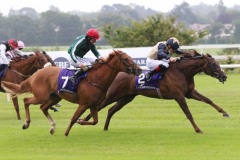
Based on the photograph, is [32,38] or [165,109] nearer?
[165,109]

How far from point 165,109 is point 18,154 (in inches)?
302

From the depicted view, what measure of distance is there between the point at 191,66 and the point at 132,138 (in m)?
2.21

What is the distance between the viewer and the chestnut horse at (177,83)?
1547 centimetres

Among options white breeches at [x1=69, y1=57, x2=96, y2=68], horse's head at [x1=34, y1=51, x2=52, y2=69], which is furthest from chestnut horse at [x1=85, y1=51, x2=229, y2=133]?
→ horse's head at [x1=34, y1=51, x2=52, y2=69]

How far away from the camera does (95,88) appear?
1440cm

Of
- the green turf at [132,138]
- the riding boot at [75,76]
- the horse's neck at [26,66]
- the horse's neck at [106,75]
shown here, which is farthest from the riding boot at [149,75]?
the horse's neck at [26,66]

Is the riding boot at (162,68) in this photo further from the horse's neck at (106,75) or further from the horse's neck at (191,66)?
the horse's neck at (106,75)

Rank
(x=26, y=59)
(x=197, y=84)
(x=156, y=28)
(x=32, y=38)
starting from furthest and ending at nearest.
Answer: (x=32, y=38) → (x=156, y=28) → (x=197, y=84) → (x=26, y=59)

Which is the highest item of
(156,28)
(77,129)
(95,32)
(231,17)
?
(95,32)

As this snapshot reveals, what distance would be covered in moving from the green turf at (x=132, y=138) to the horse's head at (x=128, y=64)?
1.26 meters

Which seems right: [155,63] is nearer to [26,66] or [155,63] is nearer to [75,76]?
[75,76]

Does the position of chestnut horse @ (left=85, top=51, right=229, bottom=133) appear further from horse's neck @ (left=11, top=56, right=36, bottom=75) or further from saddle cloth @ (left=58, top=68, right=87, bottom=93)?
horse's neck @ (left=11, top=56, right=36, bottom=75)

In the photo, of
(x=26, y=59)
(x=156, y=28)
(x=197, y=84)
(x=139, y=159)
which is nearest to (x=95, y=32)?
(x=139, y=159)

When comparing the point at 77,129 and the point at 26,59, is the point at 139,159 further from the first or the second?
the point at 26,59
